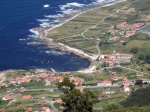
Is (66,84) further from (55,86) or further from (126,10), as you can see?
(126,10)

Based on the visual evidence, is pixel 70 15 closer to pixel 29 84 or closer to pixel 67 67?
pixel 67 67

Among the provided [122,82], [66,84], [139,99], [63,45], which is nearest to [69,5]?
[63,45]

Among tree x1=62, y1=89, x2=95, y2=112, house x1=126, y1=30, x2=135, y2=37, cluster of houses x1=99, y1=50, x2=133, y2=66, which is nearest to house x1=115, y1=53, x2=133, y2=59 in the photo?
cluster of houses x1=99, y1=50, x2=133, y2=66

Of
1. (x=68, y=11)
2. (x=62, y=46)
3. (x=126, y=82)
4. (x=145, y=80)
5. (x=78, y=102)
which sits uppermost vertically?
(x=78, y=102)

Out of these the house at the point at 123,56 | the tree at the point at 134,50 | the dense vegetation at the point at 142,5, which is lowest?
the house at the point at 123,56

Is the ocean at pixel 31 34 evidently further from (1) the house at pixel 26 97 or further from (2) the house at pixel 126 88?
(1) the house at pixel 26 97

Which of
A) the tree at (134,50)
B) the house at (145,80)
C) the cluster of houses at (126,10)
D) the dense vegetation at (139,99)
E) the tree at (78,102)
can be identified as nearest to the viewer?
the tree at (78,102)

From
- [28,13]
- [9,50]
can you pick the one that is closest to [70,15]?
[28,13]

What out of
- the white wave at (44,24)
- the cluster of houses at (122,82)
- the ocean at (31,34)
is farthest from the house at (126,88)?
the white wave at (44,24)
